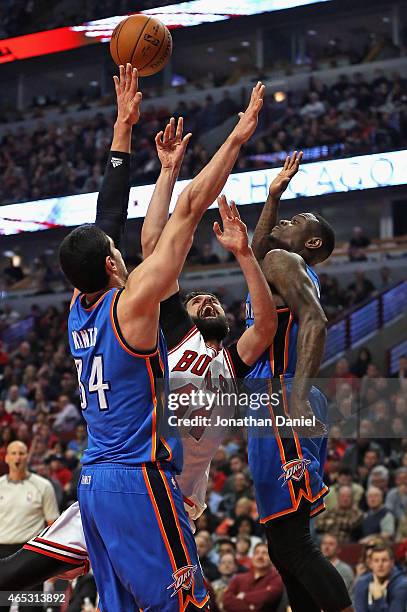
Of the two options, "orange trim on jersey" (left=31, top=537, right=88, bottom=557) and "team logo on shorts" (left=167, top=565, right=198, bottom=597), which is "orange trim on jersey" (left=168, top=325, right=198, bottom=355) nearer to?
"orange trim on jersey" (left=31, top=537, right=88, bottom=557)

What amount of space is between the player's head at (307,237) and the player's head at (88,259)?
1.28m

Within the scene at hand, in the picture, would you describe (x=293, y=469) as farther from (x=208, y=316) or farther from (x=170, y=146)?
(x=170, y=146)

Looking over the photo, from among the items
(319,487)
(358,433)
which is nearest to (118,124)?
(319,487)

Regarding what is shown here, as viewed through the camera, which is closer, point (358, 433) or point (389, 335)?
point (358, 433)

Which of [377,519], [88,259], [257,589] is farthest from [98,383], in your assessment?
[377,519]

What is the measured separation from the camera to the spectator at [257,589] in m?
7.90

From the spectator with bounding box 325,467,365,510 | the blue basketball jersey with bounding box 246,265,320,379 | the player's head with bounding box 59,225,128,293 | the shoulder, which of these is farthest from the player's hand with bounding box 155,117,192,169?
the spectator with bounding box 325,467,365,510

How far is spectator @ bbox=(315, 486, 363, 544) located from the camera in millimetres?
9109

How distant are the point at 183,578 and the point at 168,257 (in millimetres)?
1138

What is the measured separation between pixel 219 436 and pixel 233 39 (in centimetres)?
2289

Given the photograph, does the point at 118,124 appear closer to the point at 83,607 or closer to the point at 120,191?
the point at 120,191

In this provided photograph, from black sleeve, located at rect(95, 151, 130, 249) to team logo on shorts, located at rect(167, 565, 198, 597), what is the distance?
1328mm

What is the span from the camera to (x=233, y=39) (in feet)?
85.0

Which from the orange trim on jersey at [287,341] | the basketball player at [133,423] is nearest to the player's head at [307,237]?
the orange trim on jersey at [287,341]
